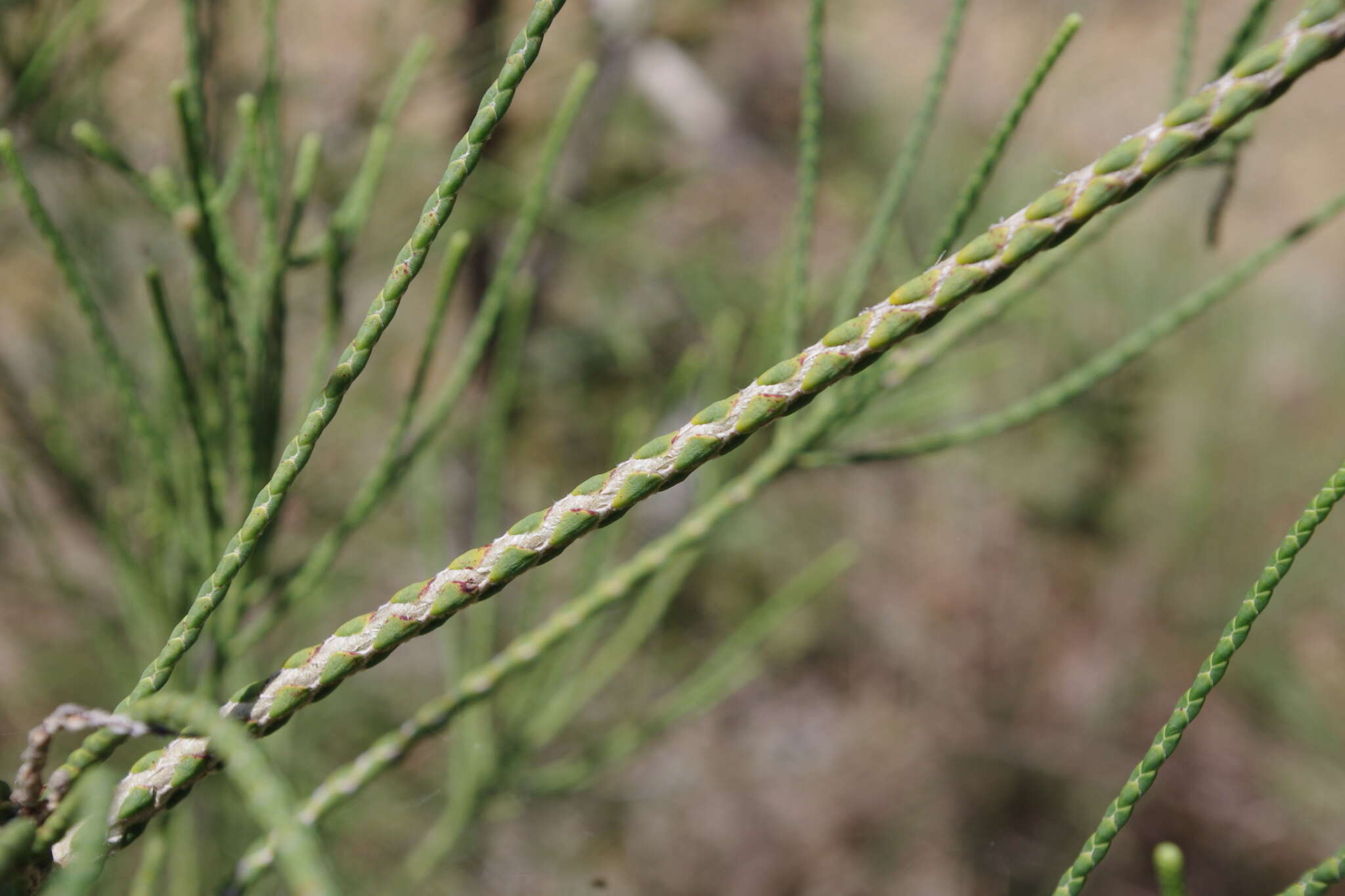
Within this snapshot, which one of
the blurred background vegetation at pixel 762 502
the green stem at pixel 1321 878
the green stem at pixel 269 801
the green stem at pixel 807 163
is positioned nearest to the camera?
the green stem at pixel 269 801

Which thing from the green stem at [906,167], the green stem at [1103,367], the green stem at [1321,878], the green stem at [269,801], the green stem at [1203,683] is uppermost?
the green stem at [906,167]

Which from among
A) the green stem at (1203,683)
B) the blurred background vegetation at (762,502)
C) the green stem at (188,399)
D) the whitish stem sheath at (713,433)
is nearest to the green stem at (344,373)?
the whitish stem sheath at (713,433)

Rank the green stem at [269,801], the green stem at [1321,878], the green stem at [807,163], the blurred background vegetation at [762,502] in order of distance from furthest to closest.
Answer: the blurred background vegetation at [762,502] → the green stem at [807,163] → the green stem at [1321,878] → the green stem at [269,801]

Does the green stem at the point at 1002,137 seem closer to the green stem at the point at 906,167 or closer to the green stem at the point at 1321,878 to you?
the green stem at the point at 906,167

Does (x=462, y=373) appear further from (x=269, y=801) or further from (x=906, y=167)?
(x=269, y=801)

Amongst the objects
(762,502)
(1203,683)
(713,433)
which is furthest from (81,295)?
(762,502)

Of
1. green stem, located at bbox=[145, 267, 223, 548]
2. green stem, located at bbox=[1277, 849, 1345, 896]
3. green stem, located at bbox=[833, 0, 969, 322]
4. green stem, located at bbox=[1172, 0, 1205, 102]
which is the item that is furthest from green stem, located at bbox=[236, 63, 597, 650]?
green stem, located at bbox=[1277, 849, 1345, 896]

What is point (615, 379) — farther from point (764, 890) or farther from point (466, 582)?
point (466, 582)

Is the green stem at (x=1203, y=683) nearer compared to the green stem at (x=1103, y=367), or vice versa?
the green stem at (x=1203, y=683)

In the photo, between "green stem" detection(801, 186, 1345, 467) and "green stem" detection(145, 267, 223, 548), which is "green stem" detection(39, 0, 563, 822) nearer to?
"green stem" detection(145, 267, 223, 548)
